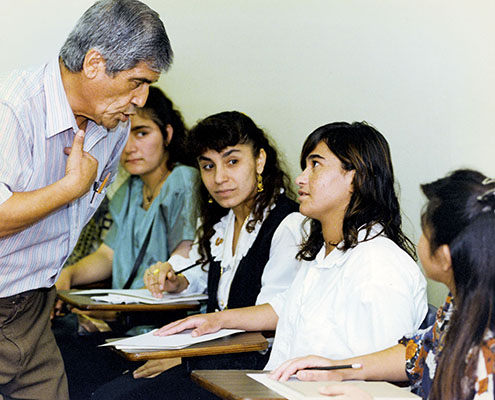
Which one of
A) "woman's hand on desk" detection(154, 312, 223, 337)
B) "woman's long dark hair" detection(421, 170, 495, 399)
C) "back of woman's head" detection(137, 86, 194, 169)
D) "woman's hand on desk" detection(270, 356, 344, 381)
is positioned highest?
"back of woman's head" detection(137, 86, 194, 169)

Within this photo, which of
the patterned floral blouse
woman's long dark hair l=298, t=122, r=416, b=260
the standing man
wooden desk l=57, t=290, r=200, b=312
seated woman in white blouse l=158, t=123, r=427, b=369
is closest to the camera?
the patterned floral blouse

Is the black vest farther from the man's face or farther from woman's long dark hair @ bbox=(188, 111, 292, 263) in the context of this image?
the man's face

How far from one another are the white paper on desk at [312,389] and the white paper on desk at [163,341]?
1.42 ft

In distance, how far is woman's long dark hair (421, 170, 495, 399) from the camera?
1403 millimetres

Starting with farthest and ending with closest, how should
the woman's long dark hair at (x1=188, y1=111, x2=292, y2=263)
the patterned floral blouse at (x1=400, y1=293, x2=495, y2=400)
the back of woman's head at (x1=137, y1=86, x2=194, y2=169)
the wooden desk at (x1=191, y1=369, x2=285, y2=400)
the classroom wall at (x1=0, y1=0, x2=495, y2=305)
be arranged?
the back of woman's head at (x1=137, y1=86, x2=194, y2=169) → the woman's long dark hair at (x1=188, y1=111, x2=292, y2=263) → the classroom wall at (x1=0, y1=0, x2=495, y2=305) → the wooden desk at (x1=191, y1=369, x2=285, y2=400) → the patterned floral blouse at (x1=400, y1=293, x2=495, y2=400)

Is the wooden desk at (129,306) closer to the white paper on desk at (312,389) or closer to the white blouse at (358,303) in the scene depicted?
the white blouse at (358,303)

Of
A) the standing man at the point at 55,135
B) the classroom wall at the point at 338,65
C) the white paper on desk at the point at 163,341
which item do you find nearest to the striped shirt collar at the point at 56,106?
the standing man at the point at 55,135

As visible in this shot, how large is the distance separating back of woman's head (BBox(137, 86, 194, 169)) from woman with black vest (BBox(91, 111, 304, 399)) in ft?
1.64

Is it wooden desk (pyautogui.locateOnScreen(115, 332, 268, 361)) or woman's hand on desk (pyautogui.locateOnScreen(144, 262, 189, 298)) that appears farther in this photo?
woman's hand on desk (pyautogui.locateOnScreen(144, 262, 189, 298))

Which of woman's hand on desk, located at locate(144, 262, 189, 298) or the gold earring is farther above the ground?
the gold earring

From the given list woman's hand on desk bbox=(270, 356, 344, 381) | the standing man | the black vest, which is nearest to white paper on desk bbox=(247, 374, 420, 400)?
woman's hand on desk bbox=(270, 356, 344, 381)

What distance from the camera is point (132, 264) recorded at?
3.46 metres

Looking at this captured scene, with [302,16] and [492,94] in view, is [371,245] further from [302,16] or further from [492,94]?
[302,16]

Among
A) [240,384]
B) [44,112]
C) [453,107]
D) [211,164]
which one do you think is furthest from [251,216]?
[240,384]
